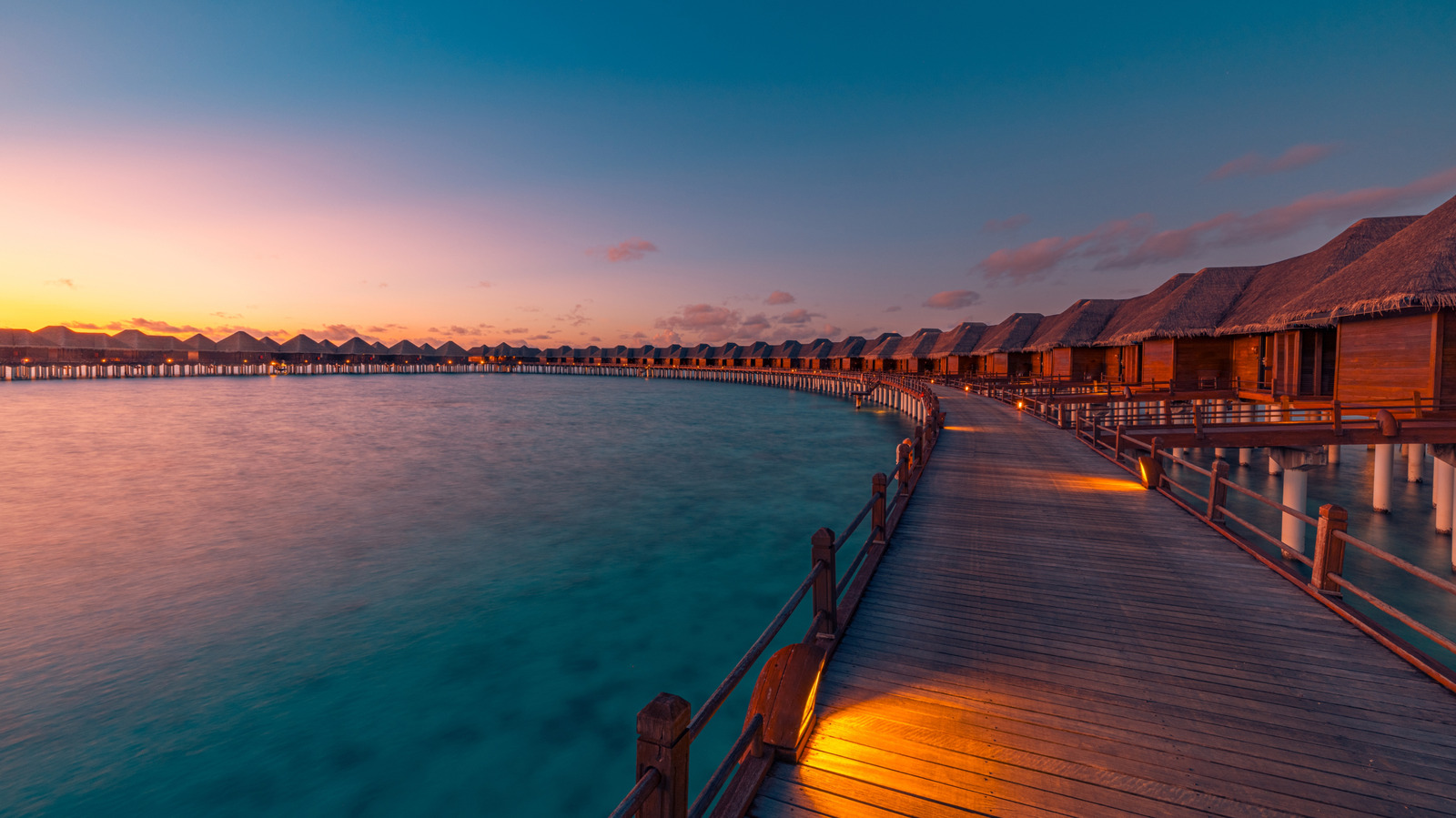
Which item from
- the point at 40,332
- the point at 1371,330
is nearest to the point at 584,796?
the point at 1371,330

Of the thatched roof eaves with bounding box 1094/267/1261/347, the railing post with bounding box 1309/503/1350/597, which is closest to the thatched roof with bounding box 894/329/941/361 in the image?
the thatched roof eaves with bounding box 1094/267/1261/347

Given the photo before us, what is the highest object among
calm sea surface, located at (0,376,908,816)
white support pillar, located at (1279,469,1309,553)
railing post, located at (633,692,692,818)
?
railing post, located at (633,692,692,818)

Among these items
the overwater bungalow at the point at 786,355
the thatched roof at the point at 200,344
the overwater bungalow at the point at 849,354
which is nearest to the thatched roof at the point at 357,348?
the thatched roof at the point at 200,344

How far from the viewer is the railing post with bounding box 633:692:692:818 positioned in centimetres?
255

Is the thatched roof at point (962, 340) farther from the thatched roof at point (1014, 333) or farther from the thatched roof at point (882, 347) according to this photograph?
the thatched roof at point (882, 347)

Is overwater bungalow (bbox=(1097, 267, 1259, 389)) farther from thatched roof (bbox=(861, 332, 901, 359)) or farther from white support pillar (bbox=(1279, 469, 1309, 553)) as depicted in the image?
thatched roof (bbox=(861, 332, 901, 359))

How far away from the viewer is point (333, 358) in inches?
5027

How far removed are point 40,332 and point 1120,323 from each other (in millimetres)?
134464

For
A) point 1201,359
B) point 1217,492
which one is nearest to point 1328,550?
point 1217,492

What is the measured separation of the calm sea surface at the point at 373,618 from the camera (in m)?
6.86

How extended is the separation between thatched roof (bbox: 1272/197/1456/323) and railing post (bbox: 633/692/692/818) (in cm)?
1888

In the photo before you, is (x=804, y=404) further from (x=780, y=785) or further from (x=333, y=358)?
(x=333, y=358)

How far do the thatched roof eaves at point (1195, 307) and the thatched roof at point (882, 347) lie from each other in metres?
39.5

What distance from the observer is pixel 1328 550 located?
5.69m
